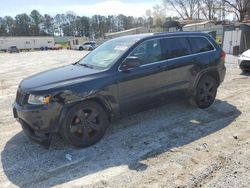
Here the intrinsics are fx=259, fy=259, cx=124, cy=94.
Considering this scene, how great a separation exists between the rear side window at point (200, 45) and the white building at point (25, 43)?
225 ft

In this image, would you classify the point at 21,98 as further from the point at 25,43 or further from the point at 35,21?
the point at 35,21

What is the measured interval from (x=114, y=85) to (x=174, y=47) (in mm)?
1675

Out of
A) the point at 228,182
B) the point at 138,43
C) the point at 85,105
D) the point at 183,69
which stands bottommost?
the point at 228,182

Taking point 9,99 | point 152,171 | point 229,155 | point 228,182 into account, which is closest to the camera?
point 228,182

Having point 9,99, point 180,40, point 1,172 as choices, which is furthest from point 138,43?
point 9,99

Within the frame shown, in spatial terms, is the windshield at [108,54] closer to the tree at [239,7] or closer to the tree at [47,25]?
the tree at [239,7]

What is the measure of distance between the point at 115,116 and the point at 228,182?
6.66ft

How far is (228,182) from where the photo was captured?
315 centimetres

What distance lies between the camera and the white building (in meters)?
67.6

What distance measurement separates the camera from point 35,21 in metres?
104

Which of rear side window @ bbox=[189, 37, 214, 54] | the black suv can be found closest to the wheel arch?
the black suv

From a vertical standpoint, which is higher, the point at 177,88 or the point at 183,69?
the point at 183,69

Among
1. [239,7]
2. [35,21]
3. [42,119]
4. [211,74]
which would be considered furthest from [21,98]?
[35,21]

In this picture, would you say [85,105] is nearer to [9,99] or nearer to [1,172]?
[1,172]
